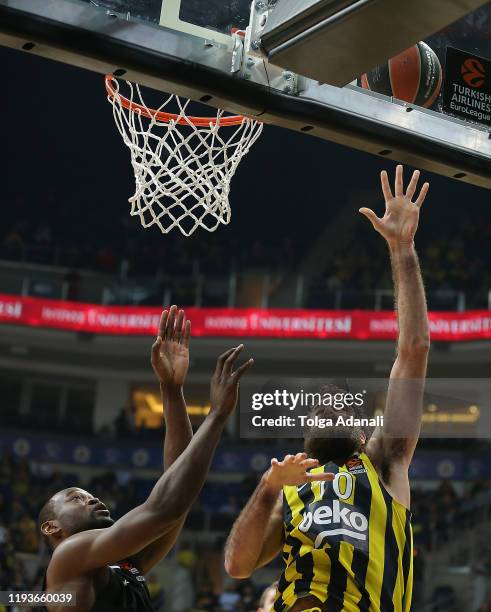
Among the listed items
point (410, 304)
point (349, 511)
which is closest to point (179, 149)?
point (410, 304)

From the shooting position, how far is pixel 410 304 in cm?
290

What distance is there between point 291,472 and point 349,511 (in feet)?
0.89

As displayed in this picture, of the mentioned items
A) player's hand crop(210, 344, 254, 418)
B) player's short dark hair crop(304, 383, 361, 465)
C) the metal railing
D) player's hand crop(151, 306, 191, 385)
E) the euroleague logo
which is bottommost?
player's short dark hair crop(304, 383, 361, 465)

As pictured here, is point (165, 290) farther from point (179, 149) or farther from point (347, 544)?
point (347, 544)

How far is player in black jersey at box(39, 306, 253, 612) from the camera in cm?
262

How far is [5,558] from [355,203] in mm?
9281

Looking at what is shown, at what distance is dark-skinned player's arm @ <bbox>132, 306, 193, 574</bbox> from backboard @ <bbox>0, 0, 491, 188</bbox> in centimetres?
78

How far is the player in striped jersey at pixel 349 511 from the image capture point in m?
2.55

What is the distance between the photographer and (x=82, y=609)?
9.16 ft

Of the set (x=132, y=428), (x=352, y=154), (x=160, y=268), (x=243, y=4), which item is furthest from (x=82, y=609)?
(x=352, y=154)

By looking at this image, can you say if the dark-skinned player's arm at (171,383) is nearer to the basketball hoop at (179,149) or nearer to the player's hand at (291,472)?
the player's hand at (291,472)

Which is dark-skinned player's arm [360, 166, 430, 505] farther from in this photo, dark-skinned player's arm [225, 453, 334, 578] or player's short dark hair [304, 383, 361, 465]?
dark-skinned player's arm [225, 453, 334, 578]

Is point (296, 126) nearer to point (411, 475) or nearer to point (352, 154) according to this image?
point (411, 475)

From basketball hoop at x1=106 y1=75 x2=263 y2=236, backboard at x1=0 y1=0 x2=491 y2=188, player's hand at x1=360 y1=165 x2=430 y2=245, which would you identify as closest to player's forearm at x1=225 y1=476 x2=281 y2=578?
player's hand at x1=360 y1=165 x2=430 y2=245
